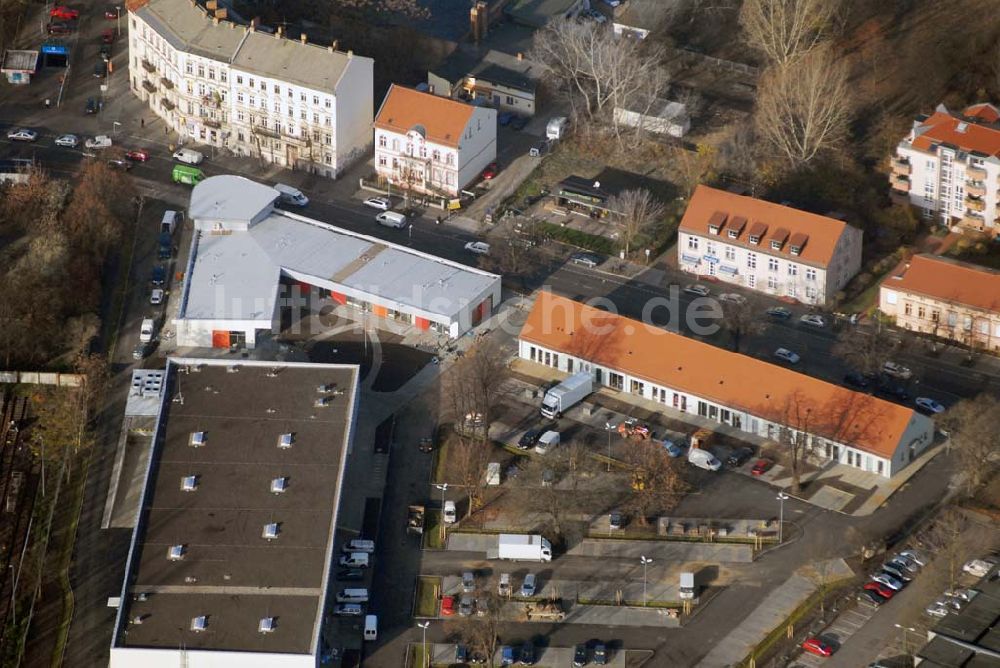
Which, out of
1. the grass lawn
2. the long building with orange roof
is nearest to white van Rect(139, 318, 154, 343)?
the long building with orange roof

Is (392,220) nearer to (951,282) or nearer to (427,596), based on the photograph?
(951,282)

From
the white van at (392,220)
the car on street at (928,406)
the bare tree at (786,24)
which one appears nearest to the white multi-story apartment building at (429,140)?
the white van at (392,220)

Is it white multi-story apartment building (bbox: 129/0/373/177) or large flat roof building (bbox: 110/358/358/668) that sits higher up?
white multi-story apartment building (bbox: 129/0/373/177)

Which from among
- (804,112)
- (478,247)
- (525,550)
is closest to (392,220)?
(478,247)

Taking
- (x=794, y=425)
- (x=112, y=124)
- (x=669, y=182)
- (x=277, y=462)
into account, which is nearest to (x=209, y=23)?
(x=112, y=124)

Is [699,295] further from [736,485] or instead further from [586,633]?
[586,633]

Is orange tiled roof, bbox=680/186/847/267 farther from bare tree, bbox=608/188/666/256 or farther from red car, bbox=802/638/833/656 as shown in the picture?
red car, bbox=802/638/833/656
